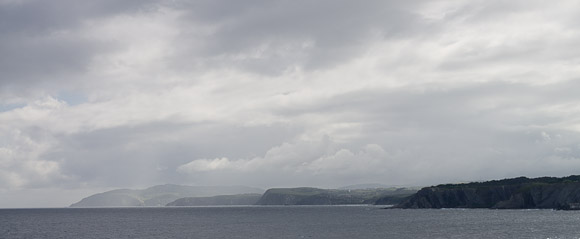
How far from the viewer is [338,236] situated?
12400 centimetres

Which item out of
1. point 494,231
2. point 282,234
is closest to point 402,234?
point 494,231

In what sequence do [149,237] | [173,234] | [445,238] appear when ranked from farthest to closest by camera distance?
1. [173,234]
2. [149,237]
3. [445,238]

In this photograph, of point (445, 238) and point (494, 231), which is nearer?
point (445, 238)

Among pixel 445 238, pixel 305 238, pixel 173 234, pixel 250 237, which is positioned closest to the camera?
pixel 445 238

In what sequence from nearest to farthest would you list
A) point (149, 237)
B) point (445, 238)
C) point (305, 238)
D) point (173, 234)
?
point (445, 238) < point (305, 238) < point (149, 237) < point (173, 234)

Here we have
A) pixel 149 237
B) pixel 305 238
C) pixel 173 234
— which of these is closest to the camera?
pixel 305 238

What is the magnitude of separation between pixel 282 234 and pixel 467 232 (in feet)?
161

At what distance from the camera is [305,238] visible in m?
121

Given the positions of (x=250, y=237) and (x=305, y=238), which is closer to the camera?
(x=305, y=238)

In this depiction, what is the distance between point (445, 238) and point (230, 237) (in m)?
55.9

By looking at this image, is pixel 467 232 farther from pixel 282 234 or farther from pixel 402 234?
pixel 282 234

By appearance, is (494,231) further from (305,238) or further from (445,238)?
(305,238)

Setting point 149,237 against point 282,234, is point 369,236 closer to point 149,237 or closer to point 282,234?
point 282,234

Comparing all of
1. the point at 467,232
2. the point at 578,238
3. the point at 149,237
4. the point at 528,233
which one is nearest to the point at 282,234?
the point at 149,237
